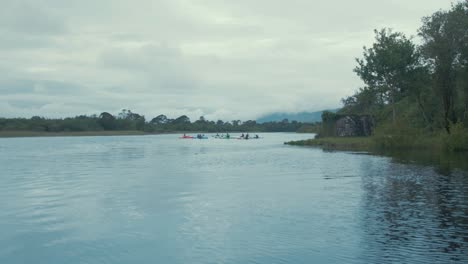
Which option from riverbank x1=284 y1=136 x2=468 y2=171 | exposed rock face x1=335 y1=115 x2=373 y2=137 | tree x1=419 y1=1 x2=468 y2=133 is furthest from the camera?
exposed rock face x1=335 y1=115 x2=373 y2=137

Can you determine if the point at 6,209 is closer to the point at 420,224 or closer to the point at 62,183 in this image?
the point at 62,183

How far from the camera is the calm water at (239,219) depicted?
1571cm

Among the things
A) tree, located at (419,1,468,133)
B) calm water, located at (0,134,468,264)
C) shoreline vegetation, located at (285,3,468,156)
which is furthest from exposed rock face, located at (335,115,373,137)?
calm water, located at (0,134,468,264)

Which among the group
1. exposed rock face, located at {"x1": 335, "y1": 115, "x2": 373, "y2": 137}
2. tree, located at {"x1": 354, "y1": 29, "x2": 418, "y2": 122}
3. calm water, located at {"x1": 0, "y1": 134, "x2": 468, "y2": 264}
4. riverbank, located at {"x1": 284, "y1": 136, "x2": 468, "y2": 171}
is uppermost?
tree, located at {"x1": 354, "y1": 29, "x2": 418, "y2": 122}

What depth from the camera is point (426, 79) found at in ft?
239

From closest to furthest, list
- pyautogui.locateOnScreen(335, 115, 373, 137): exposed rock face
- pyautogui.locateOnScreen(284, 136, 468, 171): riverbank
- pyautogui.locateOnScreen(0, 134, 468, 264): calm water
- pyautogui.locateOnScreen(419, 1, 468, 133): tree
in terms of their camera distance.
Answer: pyautogui.locateOnScreen(0, 134, 468, 264): calm water, pyautogui.locateOnScreen(284, 136, 468, 171): riverbank, pyautogui.locateOnScreen(419, 1, 468, 133): tree, pyautogui.locateOnScreen(335, 115, 373, 137): exposed rock face

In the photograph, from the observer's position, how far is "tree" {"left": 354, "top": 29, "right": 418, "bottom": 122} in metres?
74.0

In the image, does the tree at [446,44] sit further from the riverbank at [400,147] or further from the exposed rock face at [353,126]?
the exposed rock face at [353,126]

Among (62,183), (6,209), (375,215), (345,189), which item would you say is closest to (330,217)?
(375,215)

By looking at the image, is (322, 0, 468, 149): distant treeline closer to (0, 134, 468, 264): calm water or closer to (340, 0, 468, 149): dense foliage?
(340, 0, 468, 149): dense foliage

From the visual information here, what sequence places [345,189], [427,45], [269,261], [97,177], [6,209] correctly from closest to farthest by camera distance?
[269,261]
[6,209]
[345,189]
[97,177]
[427,45]

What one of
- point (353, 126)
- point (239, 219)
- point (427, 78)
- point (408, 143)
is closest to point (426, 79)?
point (427, 78)

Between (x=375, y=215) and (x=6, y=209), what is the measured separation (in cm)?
1763

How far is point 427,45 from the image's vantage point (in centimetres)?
6222
